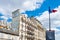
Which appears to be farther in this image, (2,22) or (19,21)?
(19,21)

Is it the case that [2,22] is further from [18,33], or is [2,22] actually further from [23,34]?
[23,34]

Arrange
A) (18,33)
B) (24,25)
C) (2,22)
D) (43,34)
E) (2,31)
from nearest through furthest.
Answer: (2,31)
(2,22)
(18,33)
(24,25)
(43,34)

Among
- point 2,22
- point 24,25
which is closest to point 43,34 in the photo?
point 24,25

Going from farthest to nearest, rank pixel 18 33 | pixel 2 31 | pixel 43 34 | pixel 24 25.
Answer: pixel 43 34 → pixel 24 25 → pixel 18 33 → pixel 2 31

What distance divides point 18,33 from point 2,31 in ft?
36.4

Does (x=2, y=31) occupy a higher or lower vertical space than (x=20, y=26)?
lower

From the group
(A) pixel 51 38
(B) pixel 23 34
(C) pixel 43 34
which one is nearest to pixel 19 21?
(B) pixel 23 34

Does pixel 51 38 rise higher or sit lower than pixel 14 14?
lower

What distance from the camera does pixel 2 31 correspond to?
4150 cm

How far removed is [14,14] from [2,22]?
9188mm

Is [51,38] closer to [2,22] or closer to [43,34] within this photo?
[2,22]

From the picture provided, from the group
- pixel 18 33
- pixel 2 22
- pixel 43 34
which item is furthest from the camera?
pixel 43 34

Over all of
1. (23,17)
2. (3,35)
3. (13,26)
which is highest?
(23,17)

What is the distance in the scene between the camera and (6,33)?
43.2 metres
